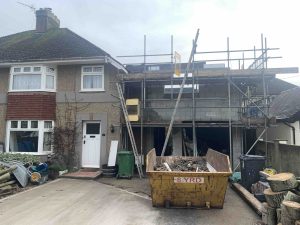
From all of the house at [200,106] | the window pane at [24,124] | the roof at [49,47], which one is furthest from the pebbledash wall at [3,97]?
the house at [200,106]

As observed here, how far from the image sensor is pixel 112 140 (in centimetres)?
1355

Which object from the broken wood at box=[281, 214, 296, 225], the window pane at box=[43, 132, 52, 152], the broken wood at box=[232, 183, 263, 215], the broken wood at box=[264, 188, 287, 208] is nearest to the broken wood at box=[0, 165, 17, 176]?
the window pane at box=[43, 132, 52, 152]

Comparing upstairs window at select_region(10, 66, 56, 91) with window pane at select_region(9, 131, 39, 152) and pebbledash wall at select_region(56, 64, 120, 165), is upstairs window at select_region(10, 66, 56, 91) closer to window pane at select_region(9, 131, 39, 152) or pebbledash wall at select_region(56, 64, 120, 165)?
pebbledash wall at select_region(56, 64, 120, 165)

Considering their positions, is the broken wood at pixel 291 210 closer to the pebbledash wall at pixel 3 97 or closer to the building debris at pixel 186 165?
the building debris at pixel 186 165

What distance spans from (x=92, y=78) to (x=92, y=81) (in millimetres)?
152

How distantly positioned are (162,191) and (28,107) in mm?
9125

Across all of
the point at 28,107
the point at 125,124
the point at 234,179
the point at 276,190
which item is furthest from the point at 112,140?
the point at 276,190

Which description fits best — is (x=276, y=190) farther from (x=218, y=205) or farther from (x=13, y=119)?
(x=13, y=119)

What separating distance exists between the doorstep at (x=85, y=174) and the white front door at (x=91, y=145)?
0.49 m

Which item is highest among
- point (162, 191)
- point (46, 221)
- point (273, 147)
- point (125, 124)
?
point (125, 124)

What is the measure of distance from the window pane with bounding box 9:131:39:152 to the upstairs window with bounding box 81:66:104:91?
3.34 metres

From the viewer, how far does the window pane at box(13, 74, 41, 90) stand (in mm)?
14188

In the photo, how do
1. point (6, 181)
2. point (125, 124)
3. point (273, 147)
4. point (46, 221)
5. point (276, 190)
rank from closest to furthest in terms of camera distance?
point (276, 190) → point (46, 221) → point (6, 181) → point (273, 147) → point (125, 124)

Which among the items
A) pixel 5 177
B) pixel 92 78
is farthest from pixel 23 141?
pixel 92 78
